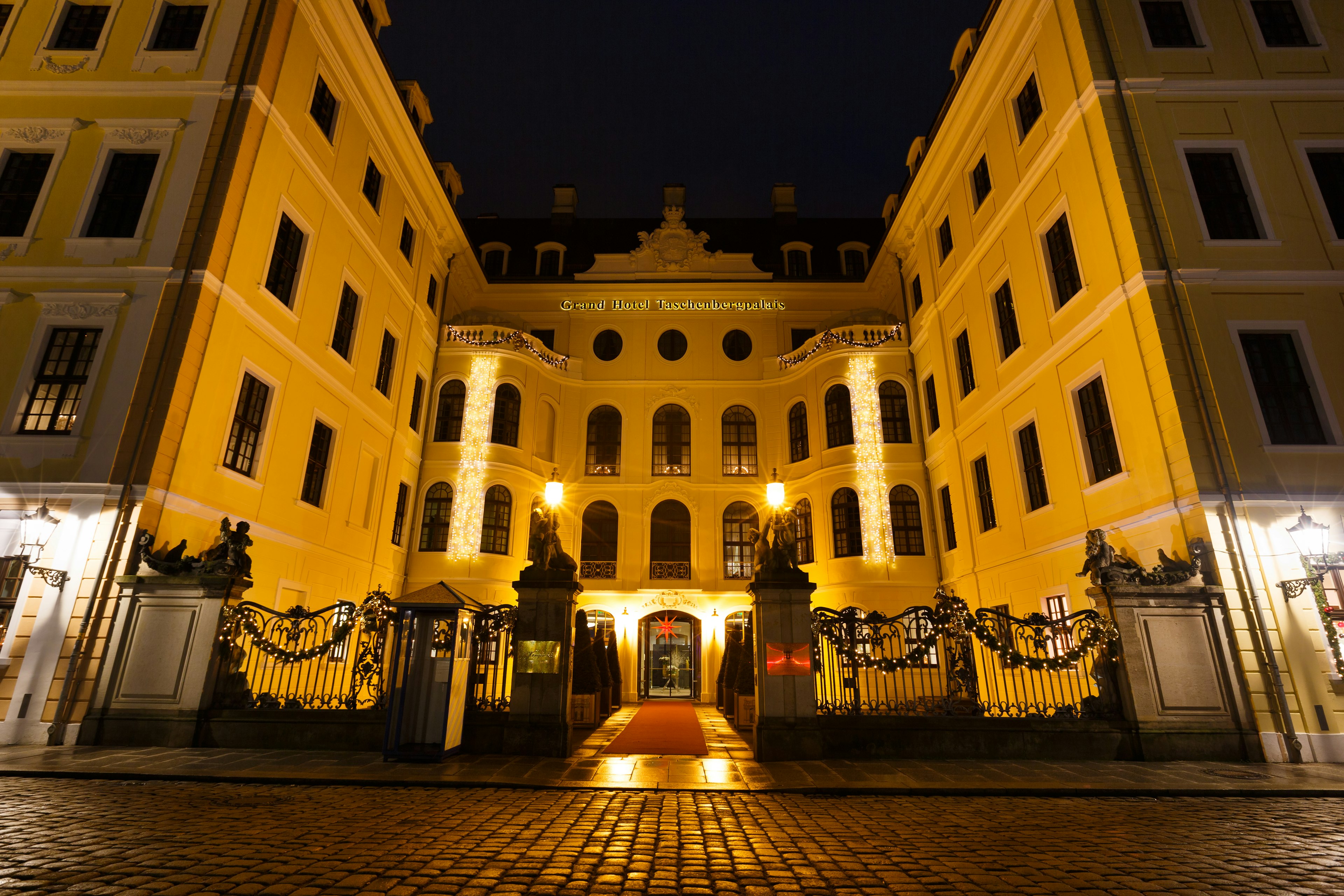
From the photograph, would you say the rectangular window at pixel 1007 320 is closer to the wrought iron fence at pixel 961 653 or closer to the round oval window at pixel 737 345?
the wrought iron fence at pixel 961 653

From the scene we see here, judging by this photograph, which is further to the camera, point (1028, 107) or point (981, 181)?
point (981, 181)

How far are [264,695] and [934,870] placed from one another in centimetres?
1029

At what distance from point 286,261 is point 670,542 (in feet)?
50.8

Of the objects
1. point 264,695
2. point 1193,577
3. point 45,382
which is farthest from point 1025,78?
point 45,382

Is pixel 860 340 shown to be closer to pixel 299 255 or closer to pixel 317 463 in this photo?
pixel 299 255

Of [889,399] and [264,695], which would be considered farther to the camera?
[889,399]

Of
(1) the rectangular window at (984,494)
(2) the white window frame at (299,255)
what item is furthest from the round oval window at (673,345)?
(2) the white window frame at (299,255)

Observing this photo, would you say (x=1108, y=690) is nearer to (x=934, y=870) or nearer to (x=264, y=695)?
(x=934, y=870)

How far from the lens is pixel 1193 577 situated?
10.2 m

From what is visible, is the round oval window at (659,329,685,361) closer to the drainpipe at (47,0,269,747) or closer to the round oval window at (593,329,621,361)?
the round oval window at (593,329,621,361)

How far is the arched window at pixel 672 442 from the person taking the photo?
25.8 meters

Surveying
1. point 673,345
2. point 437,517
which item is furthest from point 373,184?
point 673,345

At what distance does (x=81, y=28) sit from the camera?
15062mm

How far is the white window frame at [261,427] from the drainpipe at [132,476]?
142 centimetres
